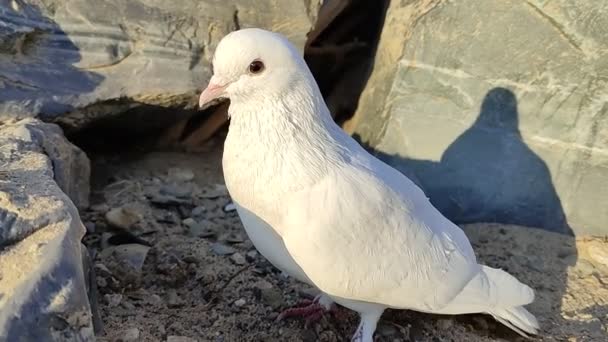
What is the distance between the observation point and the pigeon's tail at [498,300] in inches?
104

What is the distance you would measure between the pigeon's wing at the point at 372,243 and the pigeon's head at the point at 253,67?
401 millimetres

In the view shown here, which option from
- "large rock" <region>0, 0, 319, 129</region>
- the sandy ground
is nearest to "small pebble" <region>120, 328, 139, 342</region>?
the sandy ground

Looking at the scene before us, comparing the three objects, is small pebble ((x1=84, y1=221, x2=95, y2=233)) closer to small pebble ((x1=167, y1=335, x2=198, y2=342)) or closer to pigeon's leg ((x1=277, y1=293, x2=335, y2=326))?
small pebble ((x1=167, y1=335, x2=198, y2=342))

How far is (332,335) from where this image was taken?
285cm

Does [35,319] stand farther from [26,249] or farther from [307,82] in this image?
[307,82]

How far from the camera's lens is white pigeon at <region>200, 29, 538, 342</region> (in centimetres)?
238

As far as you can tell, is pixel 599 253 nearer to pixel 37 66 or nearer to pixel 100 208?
pixel 100 208

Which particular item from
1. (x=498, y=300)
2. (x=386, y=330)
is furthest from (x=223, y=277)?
(x=498, y=300)

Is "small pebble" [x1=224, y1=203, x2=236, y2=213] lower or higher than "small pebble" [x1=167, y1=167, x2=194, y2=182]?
higher

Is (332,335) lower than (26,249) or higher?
lower

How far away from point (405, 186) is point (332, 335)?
733 millimetres

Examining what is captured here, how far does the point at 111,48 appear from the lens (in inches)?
135

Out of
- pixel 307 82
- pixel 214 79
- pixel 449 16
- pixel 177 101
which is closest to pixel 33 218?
Answer: pixel 214 79

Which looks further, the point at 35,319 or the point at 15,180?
the point at 15,180
